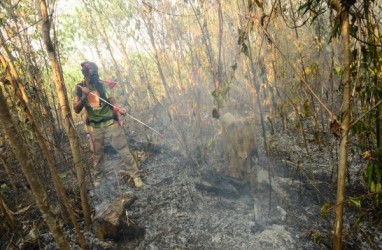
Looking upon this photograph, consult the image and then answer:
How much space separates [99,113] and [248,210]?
247 centimetres

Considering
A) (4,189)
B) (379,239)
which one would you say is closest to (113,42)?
(4,189)

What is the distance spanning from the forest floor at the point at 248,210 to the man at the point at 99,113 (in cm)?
47

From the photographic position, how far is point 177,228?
261cm

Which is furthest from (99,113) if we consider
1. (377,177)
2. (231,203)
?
(377,177)

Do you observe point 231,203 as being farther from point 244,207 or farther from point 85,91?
point 85,91

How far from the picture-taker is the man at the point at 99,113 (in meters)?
3.58

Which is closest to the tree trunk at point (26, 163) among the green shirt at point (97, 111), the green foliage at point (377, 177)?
the green foliage at point (377, 177)

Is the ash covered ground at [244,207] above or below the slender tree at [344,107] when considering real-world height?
below

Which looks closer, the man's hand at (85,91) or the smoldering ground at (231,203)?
the smoldering ground at (231,203)

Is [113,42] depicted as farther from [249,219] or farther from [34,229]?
[249,219]

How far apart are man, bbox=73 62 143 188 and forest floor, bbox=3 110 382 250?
1.54 ft

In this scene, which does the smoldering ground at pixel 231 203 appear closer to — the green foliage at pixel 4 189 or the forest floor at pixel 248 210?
the forest floor at pixel 248 210

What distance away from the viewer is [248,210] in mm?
2684

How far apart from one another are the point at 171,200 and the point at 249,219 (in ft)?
3.27
